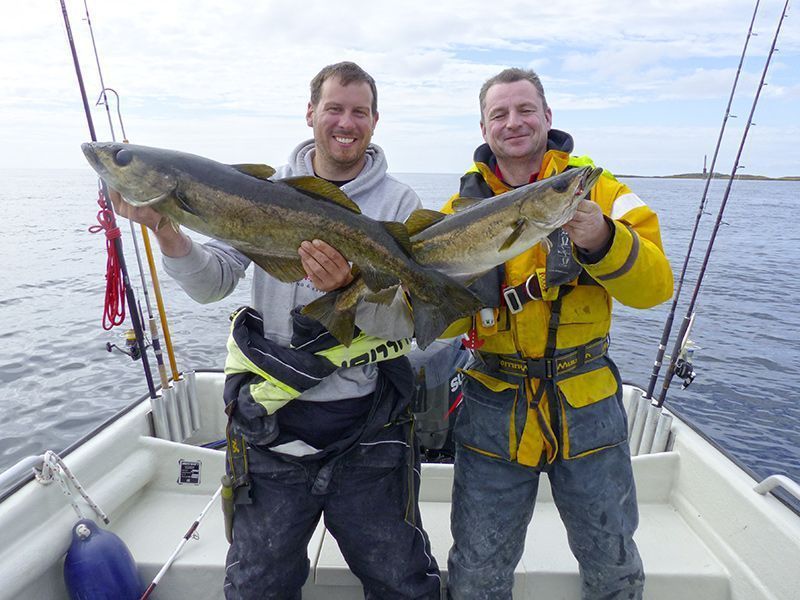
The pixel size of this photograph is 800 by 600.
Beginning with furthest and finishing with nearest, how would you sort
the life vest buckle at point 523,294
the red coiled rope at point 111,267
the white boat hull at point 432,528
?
the red coiled rope at point 111,267 < the white boat hull at point 432,528 < the life vest buckle at point 523,294

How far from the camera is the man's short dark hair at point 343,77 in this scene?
3113mm

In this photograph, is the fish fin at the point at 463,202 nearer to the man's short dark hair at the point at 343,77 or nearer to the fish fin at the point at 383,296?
the fish fin at the point at 383,296

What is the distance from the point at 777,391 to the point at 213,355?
11.2m

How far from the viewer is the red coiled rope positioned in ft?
13.1

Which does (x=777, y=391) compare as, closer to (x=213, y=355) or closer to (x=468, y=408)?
(x=468, y=408)

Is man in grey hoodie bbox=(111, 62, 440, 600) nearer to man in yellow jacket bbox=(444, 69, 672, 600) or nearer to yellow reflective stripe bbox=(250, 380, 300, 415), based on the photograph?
yellow reflective stripe bbox=(250, 380, 300, 415)

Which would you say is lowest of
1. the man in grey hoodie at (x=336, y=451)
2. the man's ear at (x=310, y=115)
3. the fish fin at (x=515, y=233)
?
the man in grey hoodie at (x=336, y=451)

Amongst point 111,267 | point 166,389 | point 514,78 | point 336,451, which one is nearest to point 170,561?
point 336,451

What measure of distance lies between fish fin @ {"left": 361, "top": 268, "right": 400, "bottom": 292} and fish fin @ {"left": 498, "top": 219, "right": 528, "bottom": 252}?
54 cm

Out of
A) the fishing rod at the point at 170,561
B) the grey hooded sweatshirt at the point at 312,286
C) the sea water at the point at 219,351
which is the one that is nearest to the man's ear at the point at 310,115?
the grey hooded sweatshirt at the point at 312,286

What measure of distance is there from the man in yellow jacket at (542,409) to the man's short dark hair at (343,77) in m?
0.73

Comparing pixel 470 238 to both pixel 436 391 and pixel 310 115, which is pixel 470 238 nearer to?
pixel 310 115

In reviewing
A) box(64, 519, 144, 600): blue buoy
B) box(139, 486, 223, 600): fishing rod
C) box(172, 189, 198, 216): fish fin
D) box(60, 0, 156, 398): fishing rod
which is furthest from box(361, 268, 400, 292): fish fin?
box(64, 519, 144, 600): blue buoy

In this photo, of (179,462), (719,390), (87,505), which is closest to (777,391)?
(719,390)
